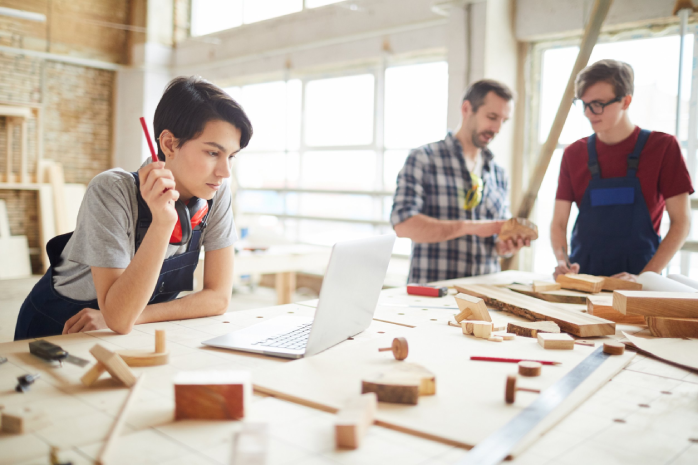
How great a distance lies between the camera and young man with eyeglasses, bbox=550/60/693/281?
230 cm

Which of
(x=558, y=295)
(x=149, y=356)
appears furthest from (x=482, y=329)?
(x=149, y=356)

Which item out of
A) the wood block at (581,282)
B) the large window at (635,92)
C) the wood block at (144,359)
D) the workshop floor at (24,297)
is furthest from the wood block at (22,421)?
the workshop floor at (24,297)

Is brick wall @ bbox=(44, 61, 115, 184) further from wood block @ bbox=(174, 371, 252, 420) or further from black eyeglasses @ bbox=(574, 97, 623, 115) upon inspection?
wood block @ bbox=(174, 371, 252, 420)

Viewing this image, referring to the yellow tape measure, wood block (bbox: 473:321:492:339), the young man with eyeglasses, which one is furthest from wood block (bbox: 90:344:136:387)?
the yellow tape measure

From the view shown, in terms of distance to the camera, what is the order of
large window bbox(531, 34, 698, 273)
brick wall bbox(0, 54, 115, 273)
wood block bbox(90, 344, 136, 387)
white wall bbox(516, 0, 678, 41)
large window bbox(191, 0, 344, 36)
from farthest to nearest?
brick wall bbox(0, 54, 115, 273) → large window bbox(191, 0, 344, 36) → large window bbox(531, 34, 698, 273) → white wall bbox(516, 0, 678, 41) → wood block bbox(90, 344, 136, 387)

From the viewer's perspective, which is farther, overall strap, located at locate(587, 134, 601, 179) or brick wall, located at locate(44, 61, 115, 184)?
brick wall, located at locate(44, 61, 115, 184)

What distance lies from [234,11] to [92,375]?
7.50 meters

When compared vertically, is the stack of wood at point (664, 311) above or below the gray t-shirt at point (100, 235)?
below

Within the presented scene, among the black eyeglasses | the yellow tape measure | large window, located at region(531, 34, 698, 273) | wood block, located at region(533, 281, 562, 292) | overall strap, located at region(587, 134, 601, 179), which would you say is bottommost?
wood block, located at region(533, 281, 562, 292)

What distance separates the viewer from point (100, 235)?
1.44 meters

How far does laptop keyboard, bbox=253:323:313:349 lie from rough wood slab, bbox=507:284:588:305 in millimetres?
993

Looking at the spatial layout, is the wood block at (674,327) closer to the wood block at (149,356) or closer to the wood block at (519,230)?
the wood block at (519,230)

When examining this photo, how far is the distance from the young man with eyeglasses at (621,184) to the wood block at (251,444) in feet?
6.28

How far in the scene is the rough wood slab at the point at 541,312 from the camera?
4.78 ft
